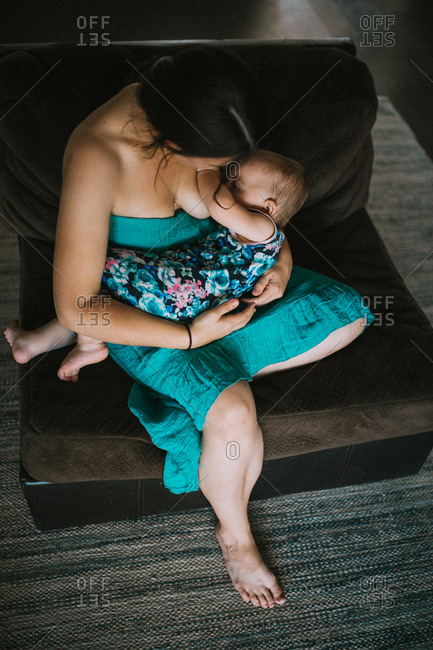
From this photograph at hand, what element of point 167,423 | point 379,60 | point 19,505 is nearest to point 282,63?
point 167,423

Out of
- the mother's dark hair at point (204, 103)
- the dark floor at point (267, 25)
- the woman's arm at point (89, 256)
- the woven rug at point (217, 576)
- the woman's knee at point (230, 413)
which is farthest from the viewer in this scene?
the dark floor at point (267, 25)

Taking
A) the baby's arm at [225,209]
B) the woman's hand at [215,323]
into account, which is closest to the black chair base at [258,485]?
the woman's hand at [215,323]

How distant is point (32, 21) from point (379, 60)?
205 centimetres

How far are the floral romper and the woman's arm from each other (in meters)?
0.05

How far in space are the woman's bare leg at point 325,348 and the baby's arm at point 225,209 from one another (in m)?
0.33

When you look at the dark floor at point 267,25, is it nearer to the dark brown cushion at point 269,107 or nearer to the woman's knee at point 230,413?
the dark brown cushion at point 269,107

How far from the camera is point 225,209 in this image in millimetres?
1256

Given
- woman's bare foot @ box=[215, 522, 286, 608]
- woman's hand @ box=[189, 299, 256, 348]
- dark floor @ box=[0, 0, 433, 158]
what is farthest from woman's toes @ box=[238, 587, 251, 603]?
dark floor @ box=[0, 0, 433, 158]

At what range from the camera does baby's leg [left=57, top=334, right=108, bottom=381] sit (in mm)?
1312

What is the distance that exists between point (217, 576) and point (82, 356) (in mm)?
654

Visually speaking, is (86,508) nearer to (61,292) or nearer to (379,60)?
(61,292)

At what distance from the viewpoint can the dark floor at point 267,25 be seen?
3.21 metres

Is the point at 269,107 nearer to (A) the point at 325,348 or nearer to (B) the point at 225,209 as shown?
(B) the point at 225,209

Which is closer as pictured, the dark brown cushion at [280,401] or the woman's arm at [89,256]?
the woman's arm at [89,256]
